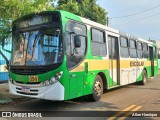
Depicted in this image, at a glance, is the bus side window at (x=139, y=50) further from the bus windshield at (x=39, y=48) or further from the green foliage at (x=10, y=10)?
the bus windshield at (x=39, y=48)

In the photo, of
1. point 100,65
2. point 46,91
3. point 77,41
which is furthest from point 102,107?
point 77,41

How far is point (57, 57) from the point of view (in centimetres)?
790

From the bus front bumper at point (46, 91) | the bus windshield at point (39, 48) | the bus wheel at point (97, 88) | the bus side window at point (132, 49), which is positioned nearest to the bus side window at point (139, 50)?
the bus side window at point (132, 49)

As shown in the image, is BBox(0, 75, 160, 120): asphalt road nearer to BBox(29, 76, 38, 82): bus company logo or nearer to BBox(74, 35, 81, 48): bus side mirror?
BBox(29, 76, 38, 82): bus company logo

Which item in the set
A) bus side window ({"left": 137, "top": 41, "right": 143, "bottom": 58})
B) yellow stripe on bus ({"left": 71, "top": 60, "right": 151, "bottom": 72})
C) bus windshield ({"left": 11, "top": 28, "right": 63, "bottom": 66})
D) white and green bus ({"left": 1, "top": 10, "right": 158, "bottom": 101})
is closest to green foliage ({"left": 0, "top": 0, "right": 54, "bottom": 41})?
white and green bus ({"left": 1, "top": 10, "right": 158, "bottom": 101})

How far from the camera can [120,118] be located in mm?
7488

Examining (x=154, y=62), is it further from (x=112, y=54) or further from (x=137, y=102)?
(x=137, y=102)

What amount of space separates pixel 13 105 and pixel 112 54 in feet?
15.5

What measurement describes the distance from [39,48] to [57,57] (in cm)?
69

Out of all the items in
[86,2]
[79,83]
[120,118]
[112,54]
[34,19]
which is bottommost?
[120,118]

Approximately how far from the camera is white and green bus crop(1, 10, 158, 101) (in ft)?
25.7

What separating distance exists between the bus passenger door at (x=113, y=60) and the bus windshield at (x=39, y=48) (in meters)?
3.75

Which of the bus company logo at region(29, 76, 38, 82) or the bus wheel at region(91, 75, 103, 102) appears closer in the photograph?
the bus company logo at region(29, 76, 38, 82)

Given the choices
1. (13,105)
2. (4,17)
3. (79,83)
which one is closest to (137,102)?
(79,83)
